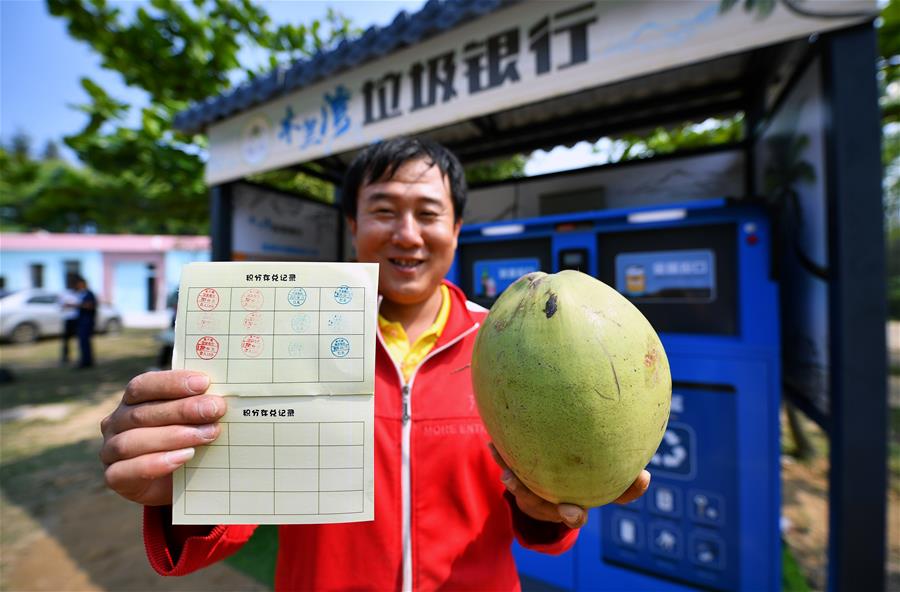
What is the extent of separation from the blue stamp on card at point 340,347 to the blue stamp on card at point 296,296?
0.37 feet

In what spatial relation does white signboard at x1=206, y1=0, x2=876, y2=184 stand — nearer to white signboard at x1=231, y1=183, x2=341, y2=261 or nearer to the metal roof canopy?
the metal roof canopy

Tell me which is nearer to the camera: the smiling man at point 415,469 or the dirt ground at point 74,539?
the smiling man at point 415,469

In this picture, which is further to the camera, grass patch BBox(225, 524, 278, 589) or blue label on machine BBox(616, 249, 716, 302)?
grass patch BBox(225, 524, 278, 589)

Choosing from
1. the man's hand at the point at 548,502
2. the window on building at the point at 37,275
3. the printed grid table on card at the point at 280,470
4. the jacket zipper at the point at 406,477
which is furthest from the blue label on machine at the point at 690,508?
the window on building at the point at 37,275

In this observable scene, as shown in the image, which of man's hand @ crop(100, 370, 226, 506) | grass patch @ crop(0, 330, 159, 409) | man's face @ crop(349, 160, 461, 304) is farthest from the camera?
grass patch @ crop(0, 330, 159, 409)

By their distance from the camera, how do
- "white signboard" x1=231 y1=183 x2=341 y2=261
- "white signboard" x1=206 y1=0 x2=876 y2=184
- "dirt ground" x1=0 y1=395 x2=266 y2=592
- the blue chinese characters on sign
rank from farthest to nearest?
"white signboard" x1=231 y1=183 x2=341 y2=261 → the blue chinese characters on sign → "dirt ground" x1=0 y1=395 x2=266 y2=592 → "white signboard" x1=206 y1=0 x2=876 y2=184

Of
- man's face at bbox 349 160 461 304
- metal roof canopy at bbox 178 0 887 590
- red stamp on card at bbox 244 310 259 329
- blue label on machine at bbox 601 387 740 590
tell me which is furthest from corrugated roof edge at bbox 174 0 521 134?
blue label on machine at bbox 601 387 740 590

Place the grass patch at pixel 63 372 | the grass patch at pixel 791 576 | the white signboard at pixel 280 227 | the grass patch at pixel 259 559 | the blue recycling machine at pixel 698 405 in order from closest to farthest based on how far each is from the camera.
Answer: the blue recycling machine at pixel 698 405
the grass patch at pixel 791 576
the grass patch at pixel 259 559
the white signboard at pixel 280 227
the grass patch at pixel 63 372

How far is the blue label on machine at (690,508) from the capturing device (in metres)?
2.11

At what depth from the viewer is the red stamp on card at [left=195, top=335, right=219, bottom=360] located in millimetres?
830

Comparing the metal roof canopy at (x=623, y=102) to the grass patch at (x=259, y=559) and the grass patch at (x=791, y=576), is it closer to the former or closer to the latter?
the grass patch at (x=791, y=576)

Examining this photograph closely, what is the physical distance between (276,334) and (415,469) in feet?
1.80

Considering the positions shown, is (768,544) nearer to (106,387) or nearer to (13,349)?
(106,387)

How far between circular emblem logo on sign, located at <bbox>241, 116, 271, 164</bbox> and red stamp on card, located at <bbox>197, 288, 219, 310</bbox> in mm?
3100
